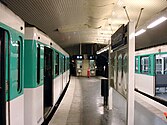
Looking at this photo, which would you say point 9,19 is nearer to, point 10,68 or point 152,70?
point 10,68

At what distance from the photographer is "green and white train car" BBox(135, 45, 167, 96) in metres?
10.9

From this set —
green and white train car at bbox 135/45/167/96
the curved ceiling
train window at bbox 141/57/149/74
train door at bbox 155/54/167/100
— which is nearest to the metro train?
the curved ceiling

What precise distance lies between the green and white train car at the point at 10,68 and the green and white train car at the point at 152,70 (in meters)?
7.68

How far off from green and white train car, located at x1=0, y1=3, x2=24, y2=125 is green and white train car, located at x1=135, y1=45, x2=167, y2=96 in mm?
7682

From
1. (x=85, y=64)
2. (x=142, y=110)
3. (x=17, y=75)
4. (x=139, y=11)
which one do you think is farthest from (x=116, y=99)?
(x=85, y=64)

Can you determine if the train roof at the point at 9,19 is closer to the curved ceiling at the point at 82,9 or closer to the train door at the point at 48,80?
the curved ceiling at the point at 82,9

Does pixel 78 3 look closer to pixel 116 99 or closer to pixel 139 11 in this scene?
pixel 139 11

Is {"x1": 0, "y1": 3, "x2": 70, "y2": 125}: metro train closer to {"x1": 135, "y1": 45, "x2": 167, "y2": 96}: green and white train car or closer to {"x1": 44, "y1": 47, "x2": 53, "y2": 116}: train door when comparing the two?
{"x1": 44, "y1": 47, "x2": 53, "y2": 116}: train door

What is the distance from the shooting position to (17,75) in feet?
10.2

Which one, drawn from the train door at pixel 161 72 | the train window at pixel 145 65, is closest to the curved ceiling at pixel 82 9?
the train door at pixel 161 72

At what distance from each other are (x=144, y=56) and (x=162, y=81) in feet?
5.65

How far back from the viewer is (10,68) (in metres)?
2.70

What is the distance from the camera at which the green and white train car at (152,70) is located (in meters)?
10.9

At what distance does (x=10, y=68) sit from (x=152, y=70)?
31.0ft
